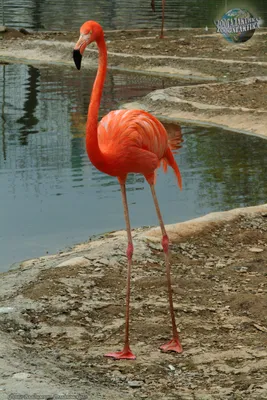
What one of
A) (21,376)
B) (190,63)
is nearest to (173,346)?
(21,376)

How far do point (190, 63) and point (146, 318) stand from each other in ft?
43.5

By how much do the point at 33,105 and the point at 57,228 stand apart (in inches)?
269

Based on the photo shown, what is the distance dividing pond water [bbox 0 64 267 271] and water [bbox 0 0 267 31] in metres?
10.9

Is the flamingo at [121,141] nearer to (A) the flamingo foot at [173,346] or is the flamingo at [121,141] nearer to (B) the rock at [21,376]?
(A) the flamingo foot at [173,346]

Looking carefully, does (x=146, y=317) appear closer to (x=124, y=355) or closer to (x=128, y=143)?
(x=124, y=355)

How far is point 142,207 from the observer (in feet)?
31.0

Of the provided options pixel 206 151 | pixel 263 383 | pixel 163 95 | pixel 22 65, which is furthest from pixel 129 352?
pixel 22 65

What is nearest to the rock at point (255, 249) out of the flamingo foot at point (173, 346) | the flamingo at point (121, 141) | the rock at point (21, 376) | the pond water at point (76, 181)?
the pond water at point (76, 181)

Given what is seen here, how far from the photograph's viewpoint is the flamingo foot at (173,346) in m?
5.40

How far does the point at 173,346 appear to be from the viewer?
543 centimetres

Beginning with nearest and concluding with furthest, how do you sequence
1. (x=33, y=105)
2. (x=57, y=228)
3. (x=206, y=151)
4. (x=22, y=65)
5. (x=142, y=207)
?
(x=57, y=228) → (x=142, y=207) → (x=206, y=151) → (x=33, y=105) → (x=22, y=65)

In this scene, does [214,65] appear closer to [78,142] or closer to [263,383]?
[78,142]

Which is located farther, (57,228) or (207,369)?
(57,228)

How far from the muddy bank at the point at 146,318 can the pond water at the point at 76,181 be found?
0.90 metres
